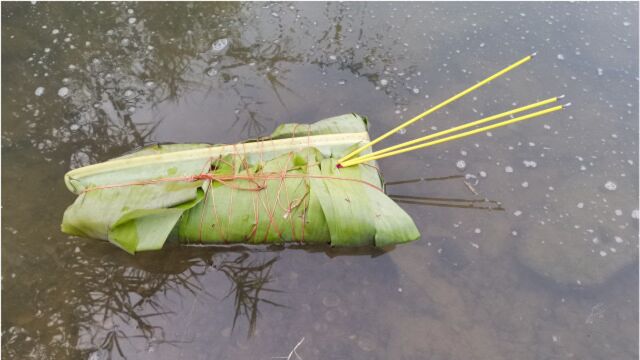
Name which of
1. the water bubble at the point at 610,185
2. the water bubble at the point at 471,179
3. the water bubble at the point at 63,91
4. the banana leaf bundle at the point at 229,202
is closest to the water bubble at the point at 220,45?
the water bubble at the point at 63,91

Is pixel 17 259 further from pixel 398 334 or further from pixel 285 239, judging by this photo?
pixel 398 334

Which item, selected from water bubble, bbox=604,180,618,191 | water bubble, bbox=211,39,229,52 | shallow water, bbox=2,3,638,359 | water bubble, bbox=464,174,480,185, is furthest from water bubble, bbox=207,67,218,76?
water bubble, bbox=604,180,618,191

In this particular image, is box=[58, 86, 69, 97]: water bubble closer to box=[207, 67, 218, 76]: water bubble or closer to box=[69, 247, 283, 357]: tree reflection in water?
box=[207, 67, 218, 76]: water bubble

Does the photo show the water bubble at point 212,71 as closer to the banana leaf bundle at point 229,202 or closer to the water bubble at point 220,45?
the water bubble at point 220,45

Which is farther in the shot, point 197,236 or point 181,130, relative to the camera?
point 181,130

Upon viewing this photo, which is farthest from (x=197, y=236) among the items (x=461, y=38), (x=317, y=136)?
(x=461, y=38)

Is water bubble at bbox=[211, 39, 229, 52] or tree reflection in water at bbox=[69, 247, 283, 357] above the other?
water bubble at bbox=[211, 39, 229, 52]
